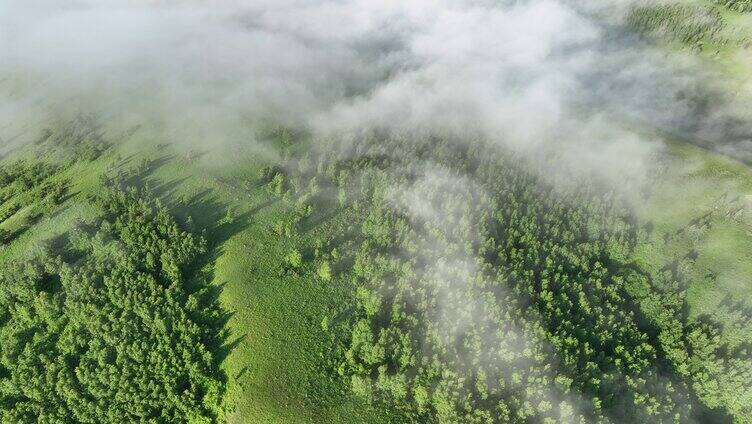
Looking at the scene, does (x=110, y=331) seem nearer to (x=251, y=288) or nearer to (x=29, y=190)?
(x=251, y=288)

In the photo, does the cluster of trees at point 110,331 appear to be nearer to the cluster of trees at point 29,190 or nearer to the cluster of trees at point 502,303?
the cluster of trees at point 29,190

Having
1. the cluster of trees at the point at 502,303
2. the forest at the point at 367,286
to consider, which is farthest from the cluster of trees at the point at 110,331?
the cluster of trees at the point at 502,303

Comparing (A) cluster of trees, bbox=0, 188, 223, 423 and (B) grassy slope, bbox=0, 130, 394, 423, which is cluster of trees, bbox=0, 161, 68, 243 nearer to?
(B) grassy slope, bbox=0, 130, 394, 423

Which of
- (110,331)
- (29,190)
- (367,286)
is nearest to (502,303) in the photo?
(367,286)

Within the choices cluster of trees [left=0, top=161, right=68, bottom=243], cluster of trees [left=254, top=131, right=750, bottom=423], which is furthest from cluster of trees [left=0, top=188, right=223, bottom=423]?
cluster of trees [left=254, top=131, right=750, bottom=423]

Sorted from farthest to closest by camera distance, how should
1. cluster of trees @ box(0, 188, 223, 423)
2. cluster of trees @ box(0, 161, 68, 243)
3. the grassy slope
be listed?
cluster of trees @ box(0, 161, 68, 243) < cluster of trees @ box(0, 188, 223, 423) < the grassy slope

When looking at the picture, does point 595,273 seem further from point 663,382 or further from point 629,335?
point 663,382
